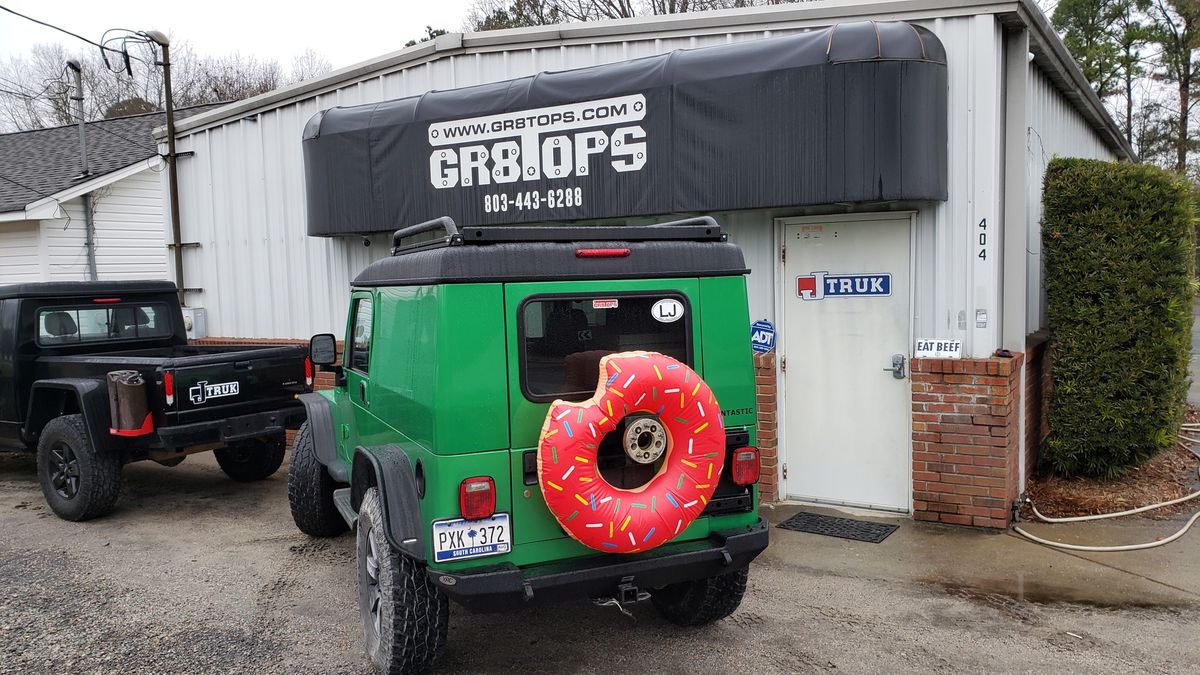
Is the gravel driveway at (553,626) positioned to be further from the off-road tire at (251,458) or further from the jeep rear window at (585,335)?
the off-road tire at (251,458)

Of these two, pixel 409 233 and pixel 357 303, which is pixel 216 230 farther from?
pixel 409 233

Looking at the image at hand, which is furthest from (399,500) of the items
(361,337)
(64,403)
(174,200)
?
(174,200)

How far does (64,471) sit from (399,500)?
4809 millimetres

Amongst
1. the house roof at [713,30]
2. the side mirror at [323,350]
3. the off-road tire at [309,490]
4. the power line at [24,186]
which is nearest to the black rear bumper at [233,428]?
the off-road tire at [309,490]

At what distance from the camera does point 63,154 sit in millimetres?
18156

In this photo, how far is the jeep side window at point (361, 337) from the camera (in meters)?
5.04

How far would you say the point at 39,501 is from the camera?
26.1 ft

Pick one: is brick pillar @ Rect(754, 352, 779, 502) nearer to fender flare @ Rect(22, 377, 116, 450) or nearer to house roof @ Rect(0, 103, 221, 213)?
fender flare @ Rect(22, 377, 116, 450)

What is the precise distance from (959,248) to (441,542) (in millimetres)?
4467

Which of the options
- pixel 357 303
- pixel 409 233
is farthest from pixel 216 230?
pixel 409 233

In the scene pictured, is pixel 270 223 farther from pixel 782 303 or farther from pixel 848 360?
pixel 848 360

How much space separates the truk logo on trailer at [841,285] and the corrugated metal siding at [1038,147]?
1.71m

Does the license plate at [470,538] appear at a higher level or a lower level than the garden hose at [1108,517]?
higher

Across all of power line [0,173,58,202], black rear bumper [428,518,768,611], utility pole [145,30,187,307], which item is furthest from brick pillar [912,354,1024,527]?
power line [0,173,58,202]
